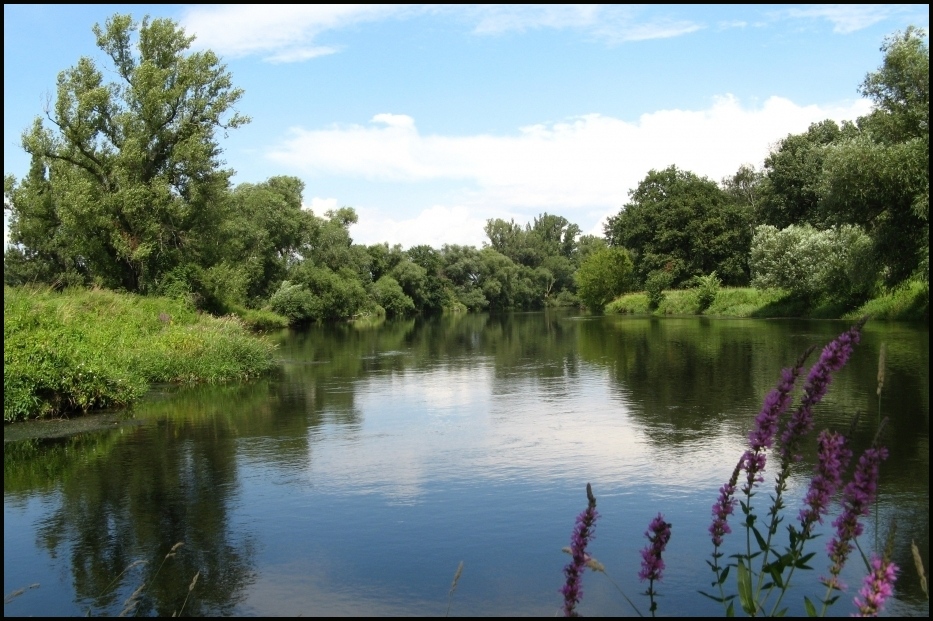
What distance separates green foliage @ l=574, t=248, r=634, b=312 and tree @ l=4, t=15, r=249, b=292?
1713 inches

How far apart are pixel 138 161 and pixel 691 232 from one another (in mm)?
45829

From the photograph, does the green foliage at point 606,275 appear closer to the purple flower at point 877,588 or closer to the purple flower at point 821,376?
the purple flower at point 821,376

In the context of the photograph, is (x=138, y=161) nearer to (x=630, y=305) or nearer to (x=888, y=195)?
(x=888, y=195)

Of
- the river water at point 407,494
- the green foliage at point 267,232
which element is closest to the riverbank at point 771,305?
the river water at point 407,494

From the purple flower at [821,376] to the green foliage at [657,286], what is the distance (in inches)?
2373

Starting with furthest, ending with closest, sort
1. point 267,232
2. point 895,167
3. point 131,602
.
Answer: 1. point 267,232
2. point 895,167
3. point 131,602

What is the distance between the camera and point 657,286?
209ft

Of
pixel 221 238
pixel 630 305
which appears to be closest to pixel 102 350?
pixel 221 238

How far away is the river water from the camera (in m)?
6.57

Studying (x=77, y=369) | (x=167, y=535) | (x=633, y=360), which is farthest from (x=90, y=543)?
(x=633, y=360)

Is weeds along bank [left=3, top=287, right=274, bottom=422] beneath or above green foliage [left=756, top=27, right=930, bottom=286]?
beneath

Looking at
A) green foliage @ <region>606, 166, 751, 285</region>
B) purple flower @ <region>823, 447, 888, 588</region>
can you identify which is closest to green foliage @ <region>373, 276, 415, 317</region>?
green foliage @ <region>606, 166, 751, 285</region>

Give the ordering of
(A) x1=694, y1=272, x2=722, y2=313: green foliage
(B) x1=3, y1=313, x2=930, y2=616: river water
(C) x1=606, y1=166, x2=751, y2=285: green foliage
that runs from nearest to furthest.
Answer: (B) x1=3, y1=313, x2=930, y2=616: river water → (A) x1=694, y1=272, x2=722, y2=313: green foliage → (C) x1=606, y1=166, x2=751, y2=285: green foliage

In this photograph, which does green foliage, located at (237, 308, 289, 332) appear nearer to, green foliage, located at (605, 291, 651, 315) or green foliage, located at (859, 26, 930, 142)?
Answer: green foliage, located at (605, 291, 651, 315)
